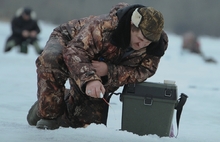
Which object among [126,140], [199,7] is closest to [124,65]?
[126,140]

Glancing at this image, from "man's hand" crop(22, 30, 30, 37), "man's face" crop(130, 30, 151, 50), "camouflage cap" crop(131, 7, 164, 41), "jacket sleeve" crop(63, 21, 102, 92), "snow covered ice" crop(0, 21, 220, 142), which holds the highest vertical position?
"camouflage cap" crop(131, 7, 164, 41)

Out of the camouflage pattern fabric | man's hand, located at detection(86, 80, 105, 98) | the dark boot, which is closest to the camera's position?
man's hand, located at detection(86, 80, 105, 98)

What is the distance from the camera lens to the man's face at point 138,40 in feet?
9.14

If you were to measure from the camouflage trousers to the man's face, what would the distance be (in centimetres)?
45

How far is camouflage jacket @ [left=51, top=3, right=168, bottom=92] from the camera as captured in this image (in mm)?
2805

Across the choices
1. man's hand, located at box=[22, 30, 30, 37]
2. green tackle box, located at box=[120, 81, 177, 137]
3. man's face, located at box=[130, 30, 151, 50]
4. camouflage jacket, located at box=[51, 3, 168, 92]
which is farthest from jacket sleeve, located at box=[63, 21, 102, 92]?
man's hand, located at box=[22, 30, 30, 37]

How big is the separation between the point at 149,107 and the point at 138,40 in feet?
1.42

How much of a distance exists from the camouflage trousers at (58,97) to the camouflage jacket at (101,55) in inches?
3.3

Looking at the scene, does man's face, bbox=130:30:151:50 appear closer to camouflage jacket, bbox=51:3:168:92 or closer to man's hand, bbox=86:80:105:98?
camouflage jacket, bbox=51:3:168:92

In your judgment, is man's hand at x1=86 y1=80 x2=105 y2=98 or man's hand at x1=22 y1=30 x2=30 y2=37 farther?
man's hand at x1=22 y1=30 x2=30 y2=37

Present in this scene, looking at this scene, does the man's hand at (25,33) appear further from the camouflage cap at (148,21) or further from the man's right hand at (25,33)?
the camouflage cap at (148,21)

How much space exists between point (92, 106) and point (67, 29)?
536 millimetres

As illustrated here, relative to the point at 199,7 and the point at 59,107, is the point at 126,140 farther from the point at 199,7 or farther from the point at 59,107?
the point at 199,7

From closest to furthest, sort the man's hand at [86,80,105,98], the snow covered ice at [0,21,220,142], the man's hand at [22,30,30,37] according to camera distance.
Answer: the man's hand at [86,80,105,98] → the snow covered ice at [0,21,220,142] → the man's hand at [22,30,30,37]
